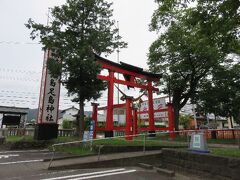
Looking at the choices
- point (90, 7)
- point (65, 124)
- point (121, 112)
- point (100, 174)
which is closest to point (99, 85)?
point (121, 112)

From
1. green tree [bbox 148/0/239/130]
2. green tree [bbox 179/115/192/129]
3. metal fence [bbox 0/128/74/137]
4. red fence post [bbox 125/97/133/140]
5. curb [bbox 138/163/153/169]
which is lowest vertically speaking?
curb [bbox 138/163/153/169]

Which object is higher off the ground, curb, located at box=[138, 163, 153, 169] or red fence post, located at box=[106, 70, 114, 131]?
red fence post, located at box=[106, 70, 114, 131]

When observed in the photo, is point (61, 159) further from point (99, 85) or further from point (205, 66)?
point (205, 66)

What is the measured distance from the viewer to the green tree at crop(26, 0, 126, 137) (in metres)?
12.9

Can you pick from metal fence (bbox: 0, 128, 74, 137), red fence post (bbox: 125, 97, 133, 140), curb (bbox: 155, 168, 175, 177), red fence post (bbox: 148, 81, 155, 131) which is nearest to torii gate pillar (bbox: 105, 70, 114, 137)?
red fence post (bbox: 125, 97, 133, 140)

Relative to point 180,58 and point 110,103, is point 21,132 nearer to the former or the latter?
point 110,103

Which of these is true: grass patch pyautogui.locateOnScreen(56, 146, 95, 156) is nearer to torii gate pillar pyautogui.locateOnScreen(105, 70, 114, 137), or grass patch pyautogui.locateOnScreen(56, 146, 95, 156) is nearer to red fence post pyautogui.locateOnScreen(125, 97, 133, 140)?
torii gate pillar pyautogui.locateOnScreen(105, 70, 114, 137)

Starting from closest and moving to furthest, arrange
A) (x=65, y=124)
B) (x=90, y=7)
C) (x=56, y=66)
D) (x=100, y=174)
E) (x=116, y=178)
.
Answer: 1. (x=116, y=178)
2. (x=100, y=174)
3. (x=56, y=66)
4. (x=90, y=7)
5. (x=65, y=124)

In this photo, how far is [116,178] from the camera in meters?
6.95

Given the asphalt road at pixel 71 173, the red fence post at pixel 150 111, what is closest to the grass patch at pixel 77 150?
the asphalt road at pixel 71 173

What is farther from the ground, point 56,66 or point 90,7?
point 90,7

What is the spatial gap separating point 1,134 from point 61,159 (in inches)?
438

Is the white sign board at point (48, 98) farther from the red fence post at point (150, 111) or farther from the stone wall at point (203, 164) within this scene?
the stone wall at point (203, 164)

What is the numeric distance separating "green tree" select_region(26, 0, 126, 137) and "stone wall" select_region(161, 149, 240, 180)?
6456 mm
